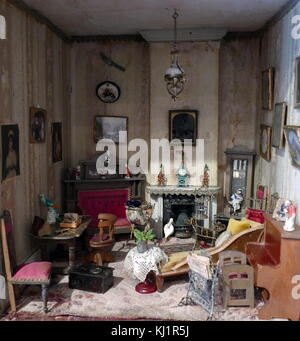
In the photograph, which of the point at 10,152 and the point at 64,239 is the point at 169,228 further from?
the point at 10,152

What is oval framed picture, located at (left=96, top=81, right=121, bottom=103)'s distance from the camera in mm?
8234

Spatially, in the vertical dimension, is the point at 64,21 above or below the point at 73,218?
above

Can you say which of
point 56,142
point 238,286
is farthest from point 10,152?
point 238,286

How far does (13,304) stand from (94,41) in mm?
5327

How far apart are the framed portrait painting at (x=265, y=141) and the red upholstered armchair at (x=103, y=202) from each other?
2654 mm

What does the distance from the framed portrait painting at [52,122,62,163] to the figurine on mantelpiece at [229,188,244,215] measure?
10.9 ft

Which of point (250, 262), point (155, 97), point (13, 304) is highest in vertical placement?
point (155, 97)

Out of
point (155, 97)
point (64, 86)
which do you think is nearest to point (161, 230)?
point (155, 97)

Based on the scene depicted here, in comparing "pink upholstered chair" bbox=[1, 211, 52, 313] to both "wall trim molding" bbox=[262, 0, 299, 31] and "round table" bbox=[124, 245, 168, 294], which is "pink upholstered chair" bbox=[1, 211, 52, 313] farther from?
"wall trim molding" bbox=[262, 0, 299, 31]

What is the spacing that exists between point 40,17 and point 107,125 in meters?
2.58

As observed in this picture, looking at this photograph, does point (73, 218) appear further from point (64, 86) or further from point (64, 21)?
point (64, 21)

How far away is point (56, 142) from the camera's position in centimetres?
721

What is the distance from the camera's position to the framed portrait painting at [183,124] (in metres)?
7.90

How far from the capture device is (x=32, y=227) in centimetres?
585
